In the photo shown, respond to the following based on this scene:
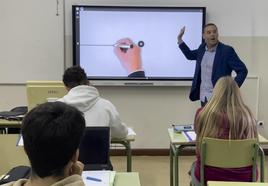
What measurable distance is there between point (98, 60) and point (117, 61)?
0.75 ft

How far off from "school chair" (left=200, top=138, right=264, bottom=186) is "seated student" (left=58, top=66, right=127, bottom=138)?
0.72 meters

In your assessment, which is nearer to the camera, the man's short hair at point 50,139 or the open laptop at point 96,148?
the man's short hair at point 50,139

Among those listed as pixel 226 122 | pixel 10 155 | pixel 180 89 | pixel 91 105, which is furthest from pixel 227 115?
pixel 180 89

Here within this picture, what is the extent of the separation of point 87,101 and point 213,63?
1815 millimetres

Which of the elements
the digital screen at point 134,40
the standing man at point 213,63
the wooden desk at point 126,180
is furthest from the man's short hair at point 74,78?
the digital screen at point 134,40

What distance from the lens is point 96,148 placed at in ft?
8.61

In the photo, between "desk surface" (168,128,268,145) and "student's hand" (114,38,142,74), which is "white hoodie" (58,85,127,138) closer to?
"desk surface" (168,128,268,145)

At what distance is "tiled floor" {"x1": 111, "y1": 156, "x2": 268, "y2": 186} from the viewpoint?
14.7 feet

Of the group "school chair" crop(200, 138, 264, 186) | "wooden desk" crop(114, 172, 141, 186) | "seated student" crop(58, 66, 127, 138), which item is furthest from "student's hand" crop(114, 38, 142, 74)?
"wooden desk" crop(114, 172, 141, 186)

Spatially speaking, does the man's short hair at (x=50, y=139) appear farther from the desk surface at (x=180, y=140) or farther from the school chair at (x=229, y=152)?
the desk surface at (x=180, y=140)

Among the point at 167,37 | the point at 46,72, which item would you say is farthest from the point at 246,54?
the point at 46,72

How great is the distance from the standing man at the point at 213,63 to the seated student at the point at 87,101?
1543mm

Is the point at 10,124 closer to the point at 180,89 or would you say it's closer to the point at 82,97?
the point at 82,97

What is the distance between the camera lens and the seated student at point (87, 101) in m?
2.97
